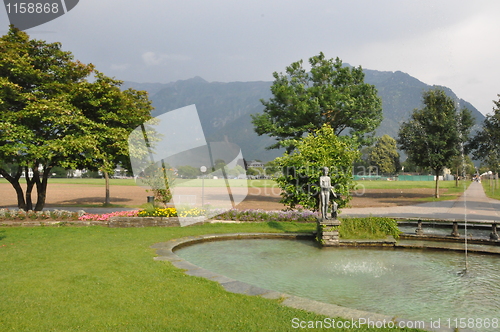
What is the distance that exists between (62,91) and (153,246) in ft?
39.8

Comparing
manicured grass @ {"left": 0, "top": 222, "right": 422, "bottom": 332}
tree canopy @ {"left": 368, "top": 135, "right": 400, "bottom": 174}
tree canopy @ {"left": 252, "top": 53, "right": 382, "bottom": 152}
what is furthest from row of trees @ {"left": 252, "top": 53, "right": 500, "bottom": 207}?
tree canopy @ {"left": 368, "top": 135, "right": 400, "bottom": 174}

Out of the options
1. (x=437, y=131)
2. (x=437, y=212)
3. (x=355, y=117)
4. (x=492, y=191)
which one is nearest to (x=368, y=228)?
(x=437, y=212)

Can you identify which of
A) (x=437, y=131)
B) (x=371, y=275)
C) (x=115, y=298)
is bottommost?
(x=371, y=275)

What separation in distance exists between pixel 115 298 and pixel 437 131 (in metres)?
41.7

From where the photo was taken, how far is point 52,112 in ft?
56.2

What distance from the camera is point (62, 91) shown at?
1872 centimetres

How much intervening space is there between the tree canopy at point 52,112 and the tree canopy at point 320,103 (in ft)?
60.2

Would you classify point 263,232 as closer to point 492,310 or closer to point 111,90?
point 492,310

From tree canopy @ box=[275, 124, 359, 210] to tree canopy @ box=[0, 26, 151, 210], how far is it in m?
9.16

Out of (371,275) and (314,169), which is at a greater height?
(314,169)

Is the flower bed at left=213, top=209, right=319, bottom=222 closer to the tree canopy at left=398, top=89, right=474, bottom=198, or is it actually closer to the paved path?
the paved path

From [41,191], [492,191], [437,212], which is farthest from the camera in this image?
[492,191]

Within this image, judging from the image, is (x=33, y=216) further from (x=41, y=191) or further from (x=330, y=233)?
(x=330, y=233)

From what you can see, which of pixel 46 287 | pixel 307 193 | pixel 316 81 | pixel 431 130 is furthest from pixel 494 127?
pixel 46 287
